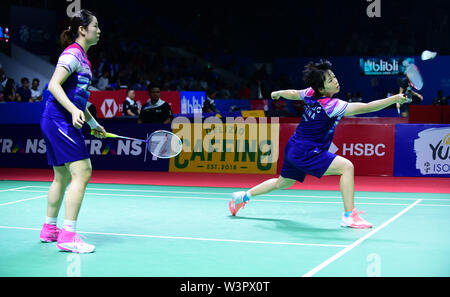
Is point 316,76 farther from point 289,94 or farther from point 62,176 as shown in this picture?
point 62,176

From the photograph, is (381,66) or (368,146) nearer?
(368,146)

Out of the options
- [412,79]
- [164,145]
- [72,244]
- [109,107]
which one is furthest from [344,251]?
[109,107]

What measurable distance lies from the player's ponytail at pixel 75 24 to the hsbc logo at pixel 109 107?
42.1 feet

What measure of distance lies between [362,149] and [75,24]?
7737mm

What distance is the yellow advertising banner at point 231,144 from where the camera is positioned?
12.0 metres

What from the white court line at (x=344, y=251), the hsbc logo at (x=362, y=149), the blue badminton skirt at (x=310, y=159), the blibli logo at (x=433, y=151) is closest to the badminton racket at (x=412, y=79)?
the blue badminton skirt at (x=310, y=159)

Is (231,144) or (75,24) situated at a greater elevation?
(75,24)

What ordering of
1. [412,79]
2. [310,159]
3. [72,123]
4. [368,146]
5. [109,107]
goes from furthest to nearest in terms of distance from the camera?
[109,107] → [368,146] → [310,159] → [412,79] → [72,123]

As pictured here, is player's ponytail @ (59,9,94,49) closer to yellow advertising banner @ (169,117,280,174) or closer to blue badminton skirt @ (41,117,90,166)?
blue badminton skirt @ (41,117,90,166)

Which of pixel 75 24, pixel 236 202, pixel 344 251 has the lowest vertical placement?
pixel 344 251

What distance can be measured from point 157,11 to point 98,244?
84.8 feet

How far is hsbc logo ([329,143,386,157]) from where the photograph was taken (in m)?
11.8

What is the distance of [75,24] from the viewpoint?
5.38 metres
